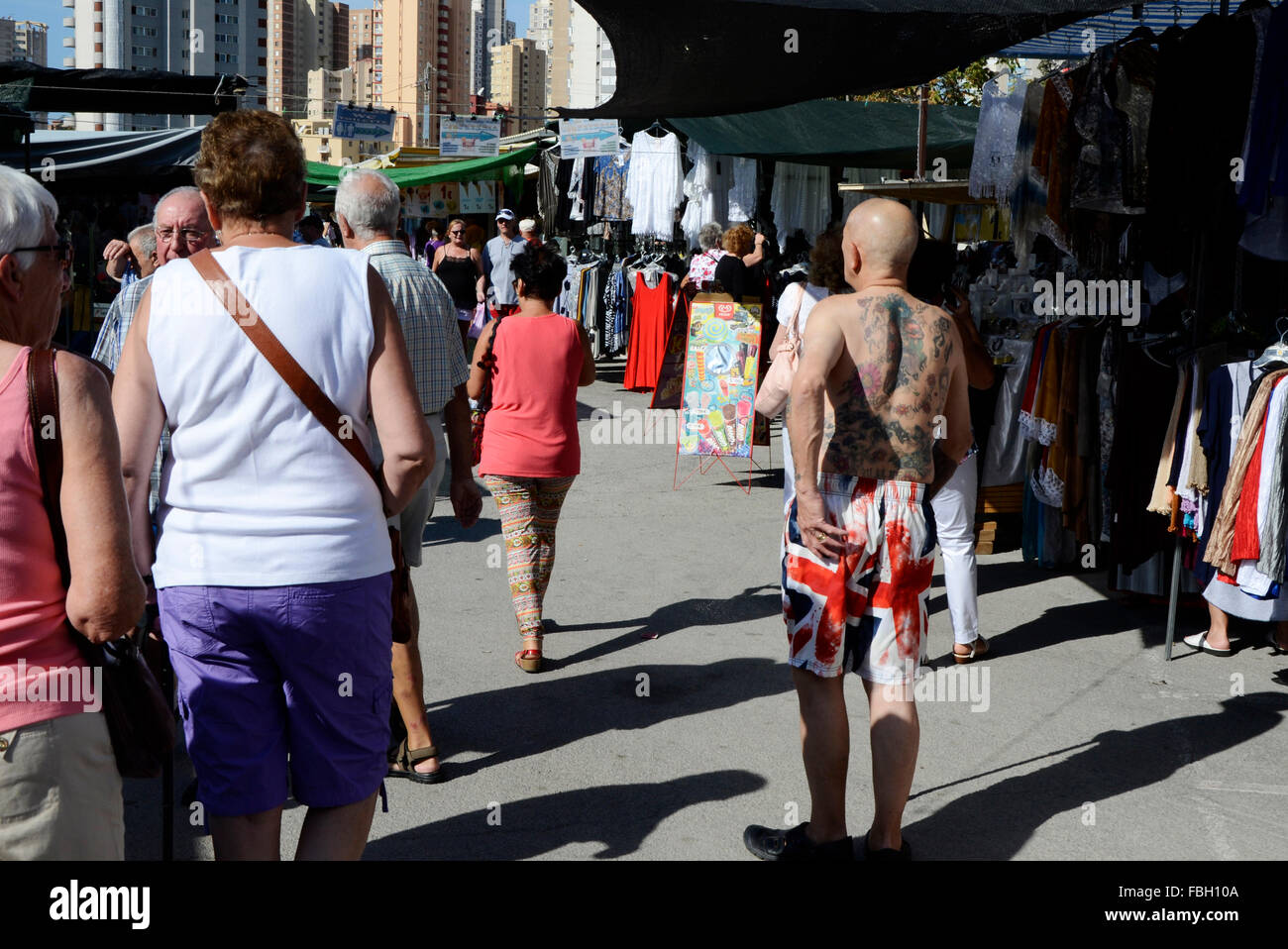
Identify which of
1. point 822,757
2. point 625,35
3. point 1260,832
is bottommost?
point 1260,832

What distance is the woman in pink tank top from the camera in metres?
2.16

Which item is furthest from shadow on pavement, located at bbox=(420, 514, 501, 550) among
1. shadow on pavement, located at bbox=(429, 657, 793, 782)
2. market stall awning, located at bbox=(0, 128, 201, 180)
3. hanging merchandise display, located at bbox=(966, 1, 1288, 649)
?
market stall awning, located at bbox=(0, 128, 201, 180)

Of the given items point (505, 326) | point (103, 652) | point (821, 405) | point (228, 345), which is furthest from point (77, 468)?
point (505, 326)

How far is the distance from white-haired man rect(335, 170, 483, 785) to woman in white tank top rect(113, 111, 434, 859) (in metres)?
1.64

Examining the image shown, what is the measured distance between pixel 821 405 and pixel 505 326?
2.54 m

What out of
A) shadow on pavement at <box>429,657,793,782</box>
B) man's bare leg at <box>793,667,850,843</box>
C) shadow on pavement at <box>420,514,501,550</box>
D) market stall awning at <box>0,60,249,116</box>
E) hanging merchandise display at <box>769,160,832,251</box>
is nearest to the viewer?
man's bare leg at <box>793,667,850,843</box>

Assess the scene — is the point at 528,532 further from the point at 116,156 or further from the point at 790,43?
the point at 116,156

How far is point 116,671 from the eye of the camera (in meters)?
2.34

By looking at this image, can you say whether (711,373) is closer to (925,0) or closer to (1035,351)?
(1035,351)

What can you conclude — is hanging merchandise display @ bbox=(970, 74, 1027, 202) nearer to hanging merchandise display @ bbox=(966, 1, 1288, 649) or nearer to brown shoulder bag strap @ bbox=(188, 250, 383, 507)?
hanging merchandise display @ bbox=(966, 1, 1288, 649)

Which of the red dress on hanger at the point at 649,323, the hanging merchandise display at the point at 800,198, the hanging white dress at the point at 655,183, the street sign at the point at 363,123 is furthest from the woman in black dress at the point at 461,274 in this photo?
the street sign at the point at 363,123

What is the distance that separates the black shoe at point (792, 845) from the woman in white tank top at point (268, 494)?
1511mm

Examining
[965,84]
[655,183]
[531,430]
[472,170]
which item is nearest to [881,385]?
[531,430]

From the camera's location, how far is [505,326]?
584cm
